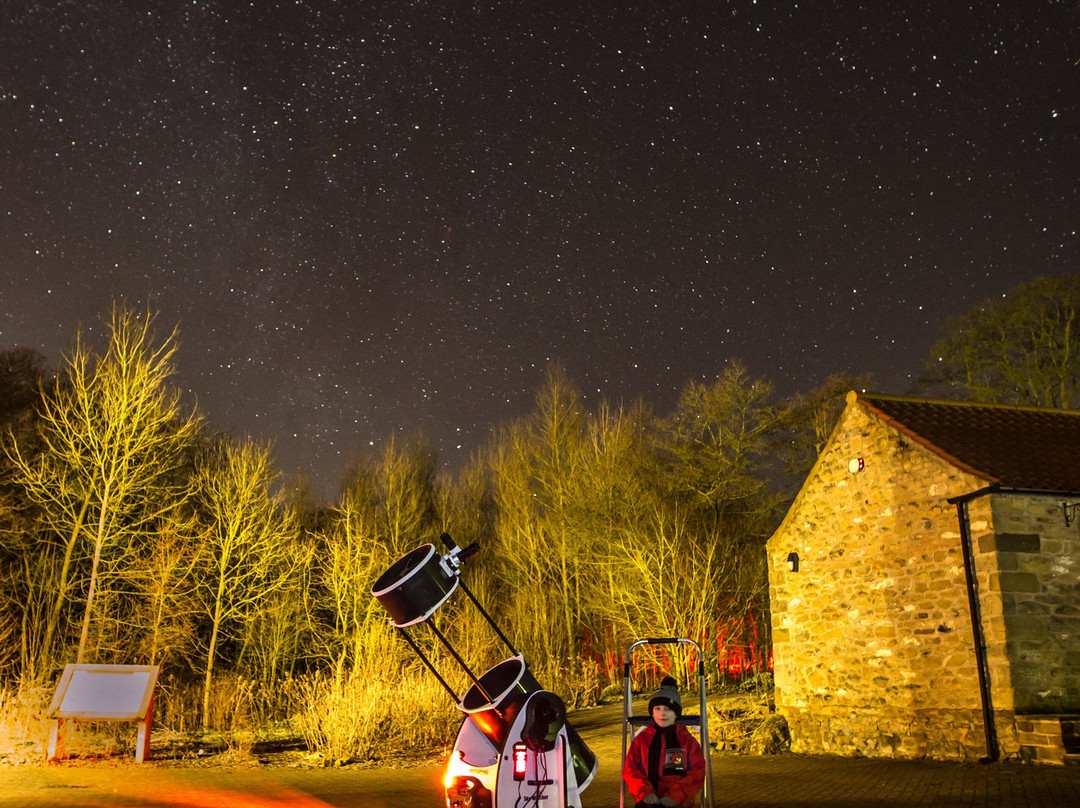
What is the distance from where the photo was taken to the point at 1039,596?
12.6m

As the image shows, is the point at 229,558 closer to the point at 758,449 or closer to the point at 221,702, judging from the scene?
the point at 221,702

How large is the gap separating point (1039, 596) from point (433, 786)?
9413mm

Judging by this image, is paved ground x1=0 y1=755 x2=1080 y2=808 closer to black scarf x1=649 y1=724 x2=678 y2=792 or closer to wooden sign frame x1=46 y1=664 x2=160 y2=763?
wooden sign frame x1=46 y1=664 x2=160 y2=763

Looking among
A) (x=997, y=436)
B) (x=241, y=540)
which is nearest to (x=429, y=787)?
(x=997, y=436)

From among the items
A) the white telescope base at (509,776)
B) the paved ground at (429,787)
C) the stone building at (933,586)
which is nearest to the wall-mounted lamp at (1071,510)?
the stone building at (933,586)

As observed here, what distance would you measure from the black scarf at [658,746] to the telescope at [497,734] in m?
0.54

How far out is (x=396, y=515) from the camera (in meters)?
36.4

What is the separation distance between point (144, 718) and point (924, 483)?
13.6 m

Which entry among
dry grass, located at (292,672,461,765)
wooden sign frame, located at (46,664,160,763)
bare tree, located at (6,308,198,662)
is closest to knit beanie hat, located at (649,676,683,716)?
dry grass, located at (292,672,461,765)

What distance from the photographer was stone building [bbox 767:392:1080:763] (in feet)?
40.7

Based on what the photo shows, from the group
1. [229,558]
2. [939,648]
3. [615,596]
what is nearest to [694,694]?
[615,596]

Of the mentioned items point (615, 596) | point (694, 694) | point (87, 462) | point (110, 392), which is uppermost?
point (110, 392)

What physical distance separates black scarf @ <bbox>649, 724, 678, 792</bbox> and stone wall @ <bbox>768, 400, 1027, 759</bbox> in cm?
880

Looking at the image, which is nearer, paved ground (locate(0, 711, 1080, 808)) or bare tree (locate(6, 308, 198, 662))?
paved ground (locate(0, 711, 1080, 808))
